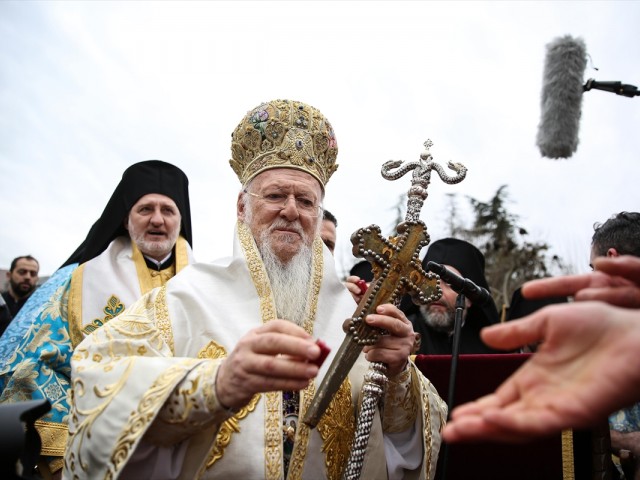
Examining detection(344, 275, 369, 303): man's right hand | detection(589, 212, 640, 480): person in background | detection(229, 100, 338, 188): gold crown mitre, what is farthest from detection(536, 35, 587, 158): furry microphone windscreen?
detection(344, 275, 369, 303): man's right hand

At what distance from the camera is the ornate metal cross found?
2.24 meters

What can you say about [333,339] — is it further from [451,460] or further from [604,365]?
[604,365]

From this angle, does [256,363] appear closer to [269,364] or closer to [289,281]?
[269,364]

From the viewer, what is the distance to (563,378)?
3.82 feet

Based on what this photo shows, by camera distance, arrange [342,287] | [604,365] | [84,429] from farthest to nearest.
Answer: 1. [342,287]
2. [84,429]
3. [604,365]

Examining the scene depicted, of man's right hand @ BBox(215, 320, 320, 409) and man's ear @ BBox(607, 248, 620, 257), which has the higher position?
man's ear @ BBox(607, 248, 620, 257)

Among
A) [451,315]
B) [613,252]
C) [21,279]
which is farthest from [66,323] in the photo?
[21,279]

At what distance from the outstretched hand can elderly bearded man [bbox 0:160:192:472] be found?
3.16 meters

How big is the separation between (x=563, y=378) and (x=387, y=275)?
1283 mm

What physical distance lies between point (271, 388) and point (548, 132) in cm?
268

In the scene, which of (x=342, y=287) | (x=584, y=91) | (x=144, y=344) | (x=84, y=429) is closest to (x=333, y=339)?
(x=342, y=287)

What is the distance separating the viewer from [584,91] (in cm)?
356

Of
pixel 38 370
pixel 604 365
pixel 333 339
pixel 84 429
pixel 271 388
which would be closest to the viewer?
pixel 604 365

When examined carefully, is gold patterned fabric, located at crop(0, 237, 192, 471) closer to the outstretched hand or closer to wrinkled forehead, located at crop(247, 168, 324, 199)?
wrinkled forehead, located at crop(247, 168, 324, 199)
